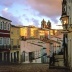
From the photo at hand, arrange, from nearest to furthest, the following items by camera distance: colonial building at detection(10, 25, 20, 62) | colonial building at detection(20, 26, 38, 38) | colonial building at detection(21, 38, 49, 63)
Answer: colonial building at detection(10, 25, 20, 62) < colonial building at detection(21, 38, 49, 63) < colonial building at detection(20, 26, 38, 38)

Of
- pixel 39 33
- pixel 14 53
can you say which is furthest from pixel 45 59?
pixel 39 33

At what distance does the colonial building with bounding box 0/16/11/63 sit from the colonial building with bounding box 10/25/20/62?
2.00 m

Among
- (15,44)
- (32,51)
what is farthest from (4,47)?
(32,51)

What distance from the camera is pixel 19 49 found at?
68438 mm

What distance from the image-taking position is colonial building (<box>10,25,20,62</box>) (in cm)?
6512

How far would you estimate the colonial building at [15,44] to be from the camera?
65.1m

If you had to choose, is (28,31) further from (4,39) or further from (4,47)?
(4,47)

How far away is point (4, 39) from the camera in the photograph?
61656 millimetres

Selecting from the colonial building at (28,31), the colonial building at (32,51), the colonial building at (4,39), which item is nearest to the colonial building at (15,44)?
the colonial building at (32,51)

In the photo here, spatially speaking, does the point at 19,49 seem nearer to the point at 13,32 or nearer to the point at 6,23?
the point at 13,32

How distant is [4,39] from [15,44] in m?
6.36

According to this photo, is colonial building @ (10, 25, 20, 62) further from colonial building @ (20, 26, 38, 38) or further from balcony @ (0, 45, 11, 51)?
colonial building @ (20, 26, 38, 38)

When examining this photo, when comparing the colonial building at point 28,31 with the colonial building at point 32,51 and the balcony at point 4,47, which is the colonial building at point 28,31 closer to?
the colonial building at point 32,51

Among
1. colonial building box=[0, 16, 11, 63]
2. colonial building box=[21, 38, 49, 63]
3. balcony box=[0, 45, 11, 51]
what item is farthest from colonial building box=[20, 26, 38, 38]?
balcony box=[0, 45, 11, 51]
